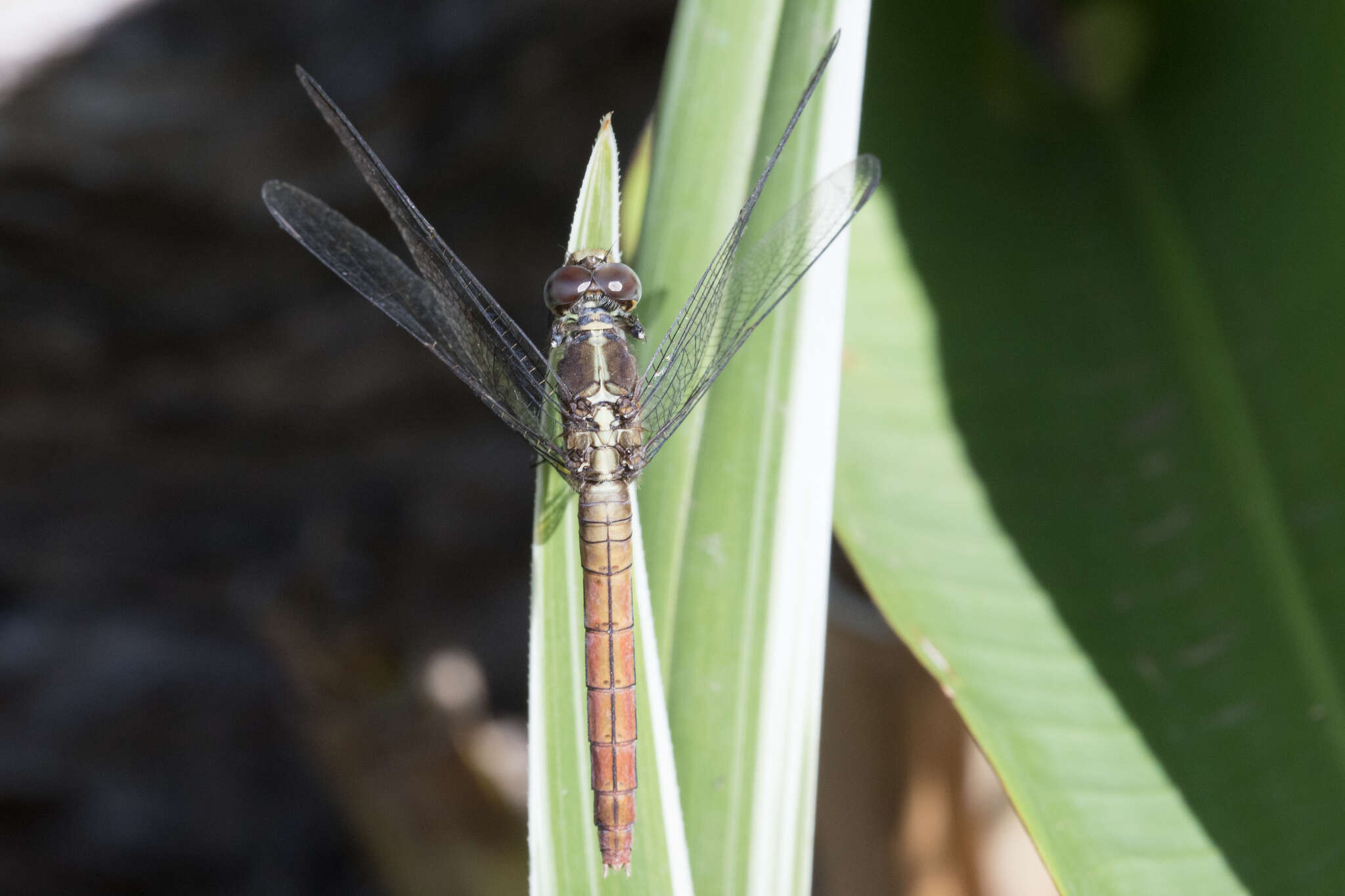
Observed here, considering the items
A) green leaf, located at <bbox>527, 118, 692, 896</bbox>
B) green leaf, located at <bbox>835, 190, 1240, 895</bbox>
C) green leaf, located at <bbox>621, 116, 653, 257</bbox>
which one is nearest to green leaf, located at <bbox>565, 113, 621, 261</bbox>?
green leaf, located at <bbox>527, 118, 692, 896</bbox>

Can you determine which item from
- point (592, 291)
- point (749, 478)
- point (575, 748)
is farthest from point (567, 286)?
point (575, 748)

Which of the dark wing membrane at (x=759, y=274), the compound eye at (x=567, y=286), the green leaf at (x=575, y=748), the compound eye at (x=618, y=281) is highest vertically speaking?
the compound eye at (x=567, y=286)

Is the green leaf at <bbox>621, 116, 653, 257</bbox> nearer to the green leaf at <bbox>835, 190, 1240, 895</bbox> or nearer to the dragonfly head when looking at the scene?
the dragonfly head

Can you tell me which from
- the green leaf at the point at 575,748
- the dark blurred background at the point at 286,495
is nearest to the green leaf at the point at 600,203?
the green leaf at the point at 575,748

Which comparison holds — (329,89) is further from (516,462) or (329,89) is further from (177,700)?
(177,700)

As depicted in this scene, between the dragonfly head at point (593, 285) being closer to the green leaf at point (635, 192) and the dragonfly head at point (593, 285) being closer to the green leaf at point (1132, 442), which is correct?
the green leaf at point (635, 192)
